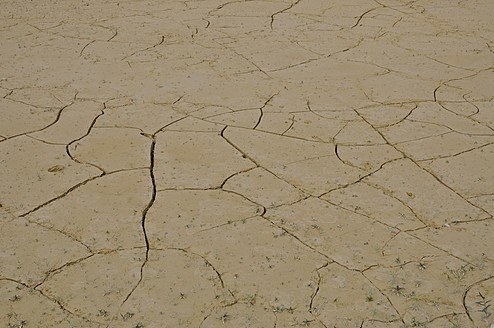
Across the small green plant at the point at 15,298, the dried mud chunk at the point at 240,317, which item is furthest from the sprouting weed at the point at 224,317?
the small green plant at the point at 15,298

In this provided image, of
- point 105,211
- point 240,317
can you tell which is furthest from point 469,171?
point 105,211

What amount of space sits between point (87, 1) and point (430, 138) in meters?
4.16

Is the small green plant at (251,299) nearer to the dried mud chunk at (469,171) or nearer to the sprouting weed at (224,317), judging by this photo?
the sprouting weed at (224,317)

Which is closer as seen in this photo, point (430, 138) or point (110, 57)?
point (430, 138)

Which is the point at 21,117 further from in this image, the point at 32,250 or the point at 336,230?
the point at 336,230

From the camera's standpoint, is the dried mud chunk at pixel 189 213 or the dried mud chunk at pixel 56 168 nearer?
the dried mud chunk at pixel 189 213

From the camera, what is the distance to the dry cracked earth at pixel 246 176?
7.14 feet

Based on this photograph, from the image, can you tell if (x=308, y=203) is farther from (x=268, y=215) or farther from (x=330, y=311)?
(x=330, y=311)

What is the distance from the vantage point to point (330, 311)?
83.0 inches

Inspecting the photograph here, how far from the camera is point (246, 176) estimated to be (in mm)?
2963

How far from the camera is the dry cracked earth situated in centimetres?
218

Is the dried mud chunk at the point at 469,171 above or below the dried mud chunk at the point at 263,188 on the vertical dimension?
above

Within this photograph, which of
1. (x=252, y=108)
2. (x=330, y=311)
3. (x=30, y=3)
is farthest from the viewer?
Answer: (x=30, y=3)

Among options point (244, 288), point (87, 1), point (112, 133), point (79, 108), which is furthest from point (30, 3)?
point (244, 288)
